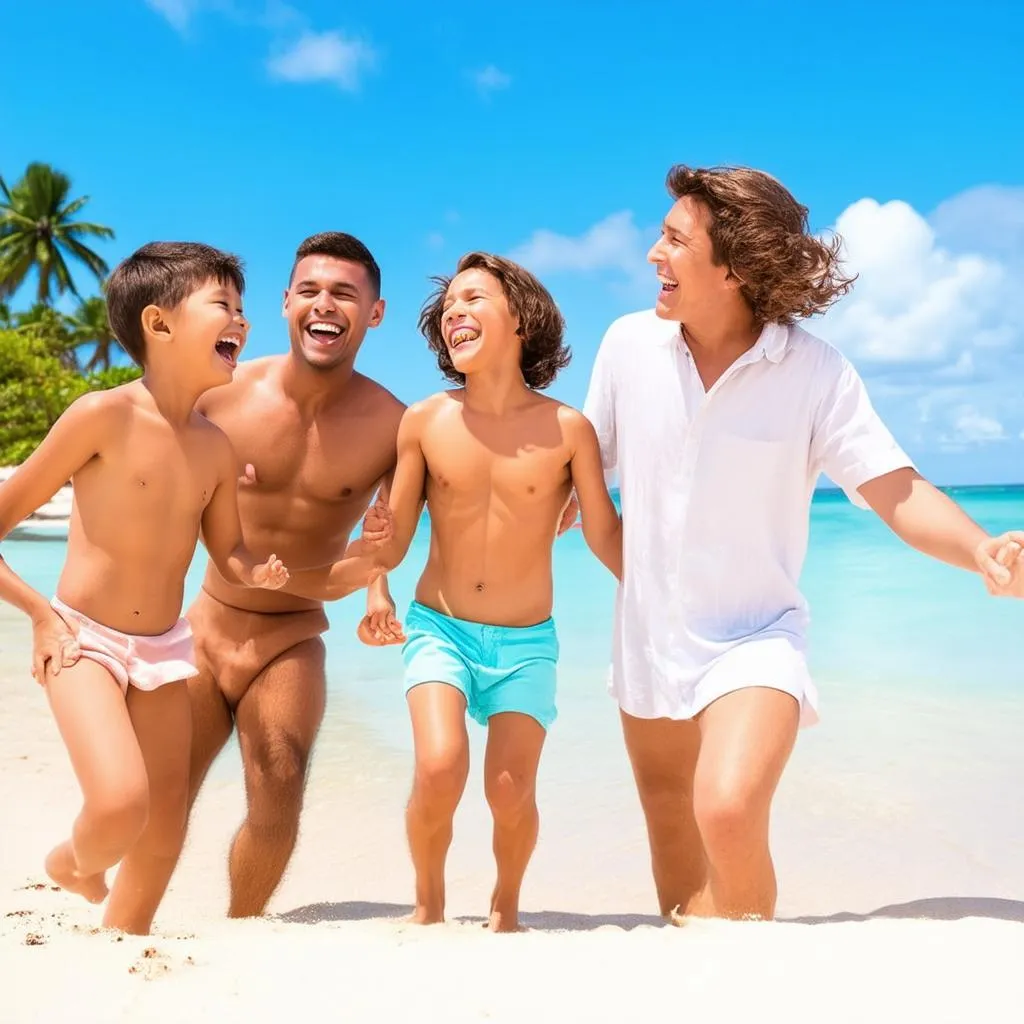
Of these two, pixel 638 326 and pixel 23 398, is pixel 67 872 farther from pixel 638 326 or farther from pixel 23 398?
pixel 23 398

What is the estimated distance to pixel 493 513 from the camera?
155 inches

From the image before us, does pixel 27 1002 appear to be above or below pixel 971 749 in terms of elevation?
below

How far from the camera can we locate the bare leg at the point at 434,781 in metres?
3.53

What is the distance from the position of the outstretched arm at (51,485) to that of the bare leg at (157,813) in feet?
0.95

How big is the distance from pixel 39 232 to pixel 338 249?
49.4 m

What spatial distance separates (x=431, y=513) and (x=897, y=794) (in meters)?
3.73

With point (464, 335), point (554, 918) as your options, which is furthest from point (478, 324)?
point (554, 918)

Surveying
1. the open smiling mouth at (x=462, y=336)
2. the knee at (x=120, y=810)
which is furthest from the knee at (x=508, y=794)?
the open smiling mouth at (x=462, y=336)

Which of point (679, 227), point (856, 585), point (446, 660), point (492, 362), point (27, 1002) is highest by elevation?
point (856, 585)

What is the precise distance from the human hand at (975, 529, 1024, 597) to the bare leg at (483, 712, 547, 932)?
1512mm

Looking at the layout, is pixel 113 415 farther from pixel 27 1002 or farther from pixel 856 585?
pixel 856 585

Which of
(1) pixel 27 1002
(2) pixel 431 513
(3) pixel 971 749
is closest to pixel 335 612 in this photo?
(3) pixel 971 749

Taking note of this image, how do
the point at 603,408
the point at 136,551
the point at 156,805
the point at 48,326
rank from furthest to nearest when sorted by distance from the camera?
the point at 48,326 < the point at 603,408 < the point at 156,805 < the point at 136,551

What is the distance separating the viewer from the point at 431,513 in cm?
399
